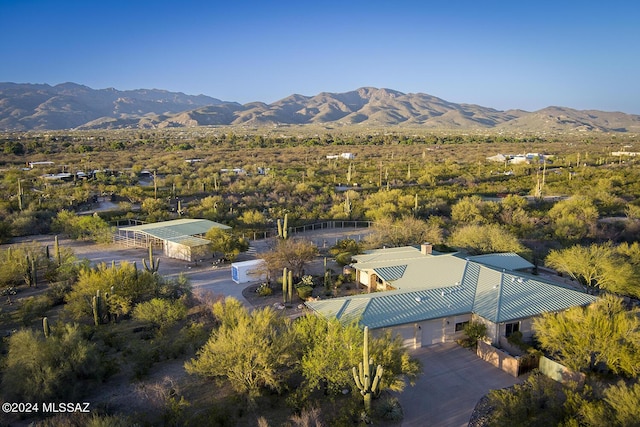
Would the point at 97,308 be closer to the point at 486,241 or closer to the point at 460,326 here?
the point at 460,326

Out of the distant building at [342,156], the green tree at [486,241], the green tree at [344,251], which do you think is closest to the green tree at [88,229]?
the green tree at [344,251]

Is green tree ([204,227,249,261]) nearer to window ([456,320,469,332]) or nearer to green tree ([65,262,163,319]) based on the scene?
green tree ([65,262,163,319])

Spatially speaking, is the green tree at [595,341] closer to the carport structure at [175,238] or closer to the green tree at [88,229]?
the carport structure at [175,238]

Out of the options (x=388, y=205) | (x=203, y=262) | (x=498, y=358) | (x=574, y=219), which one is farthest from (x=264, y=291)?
(x=574, y=219)

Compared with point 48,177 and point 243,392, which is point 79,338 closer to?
point 243,392

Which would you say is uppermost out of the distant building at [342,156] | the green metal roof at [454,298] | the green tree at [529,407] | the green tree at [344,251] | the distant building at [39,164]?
the distant building at [342,156]

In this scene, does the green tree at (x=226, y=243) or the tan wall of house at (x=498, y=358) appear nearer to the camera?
the tan wall of house at (x=498, y=358)

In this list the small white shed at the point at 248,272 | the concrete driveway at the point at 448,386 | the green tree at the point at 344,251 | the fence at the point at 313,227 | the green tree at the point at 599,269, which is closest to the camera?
the concrete driveway at the point at 448,386
